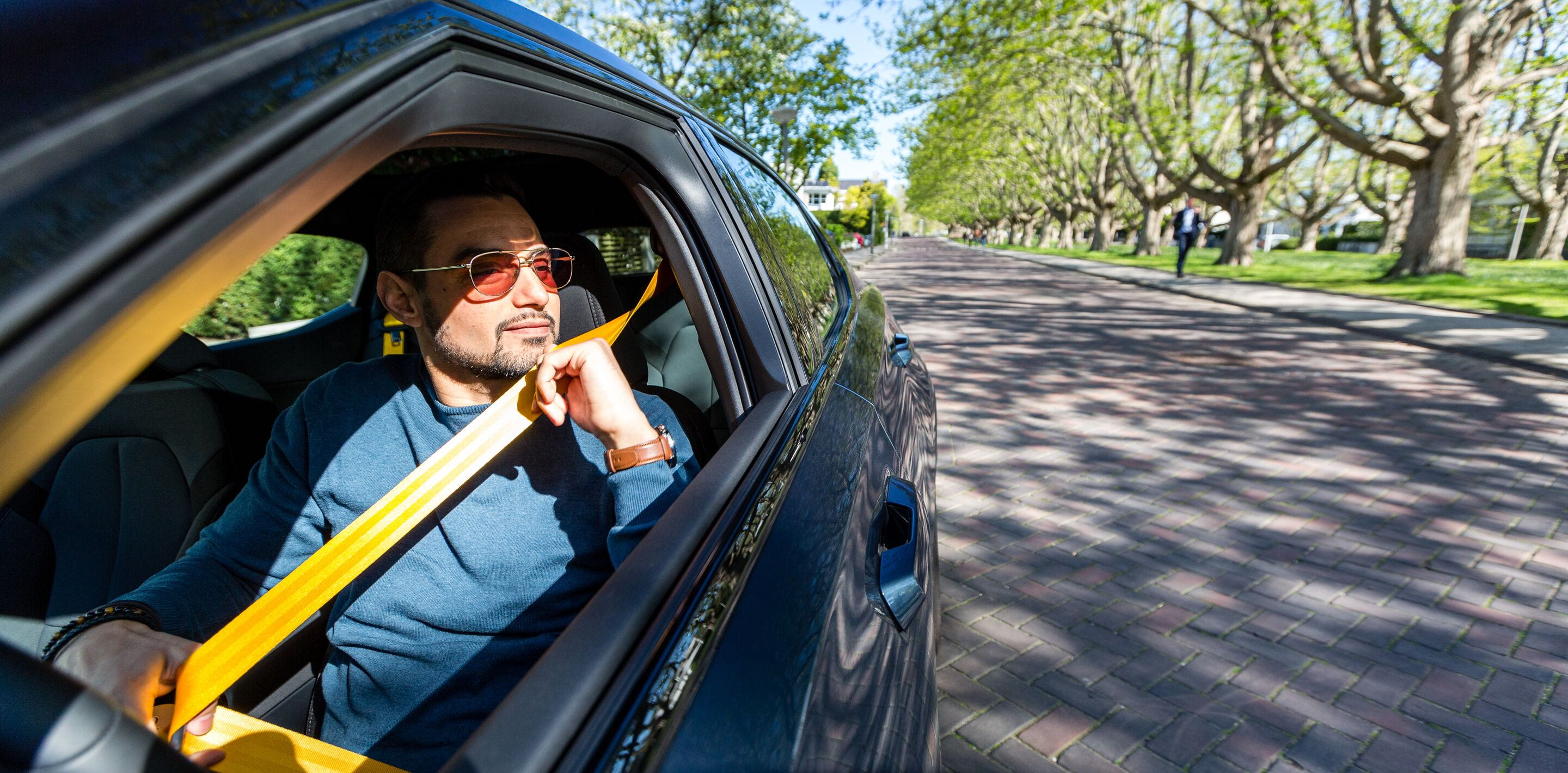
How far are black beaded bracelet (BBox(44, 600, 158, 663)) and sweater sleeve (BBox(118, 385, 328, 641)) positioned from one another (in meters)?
0.09

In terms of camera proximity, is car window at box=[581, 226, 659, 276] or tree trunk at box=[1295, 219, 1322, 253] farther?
Answer: tree trunk at box=[1295, 219, 1322, 253]

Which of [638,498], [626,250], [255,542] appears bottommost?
[255,542]

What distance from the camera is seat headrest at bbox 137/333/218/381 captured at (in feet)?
7.75

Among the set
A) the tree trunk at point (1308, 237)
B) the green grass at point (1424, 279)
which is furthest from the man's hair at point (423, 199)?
the tree trunk at point (1308, 237)

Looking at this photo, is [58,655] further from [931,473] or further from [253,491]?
[931,473]

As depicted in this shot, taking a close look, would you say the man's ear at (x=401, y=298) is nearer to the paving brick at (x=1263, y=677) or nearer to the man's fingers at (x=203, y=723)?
the man's fingers at (x=203, y=723)

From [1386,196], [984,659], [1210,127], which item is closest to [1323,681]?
[984,659]

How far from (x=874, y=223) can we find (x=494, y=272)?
142 ft

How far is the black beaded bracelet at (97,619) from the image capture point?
126 cm

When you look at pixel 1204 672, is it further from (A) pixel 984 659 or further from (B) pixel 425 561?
(B) pixel 425 561

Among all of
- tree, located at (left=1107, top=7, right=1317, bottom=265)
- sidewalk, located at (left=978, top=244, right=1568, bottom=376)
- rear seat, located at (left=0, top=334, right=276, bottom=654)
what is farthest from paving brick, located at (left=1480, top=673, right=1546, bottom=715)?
tree, located at (left=1107, top=7, right=1317, bottom=265)

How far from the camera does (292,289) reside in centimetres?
454

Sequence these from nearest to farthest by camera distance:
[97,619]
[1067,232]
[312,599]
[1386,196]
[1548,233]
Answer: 1. [312,599]
2. [97,619]
3. [1548,233]
4. [1386,196]
5. [1067,232]

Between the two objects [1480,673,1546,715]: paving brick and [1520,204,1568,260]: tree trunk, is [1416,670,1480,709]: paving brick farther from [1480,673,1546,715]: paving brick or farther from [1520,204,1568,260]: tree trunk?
[1520,204,1568,260]: tree trunk
